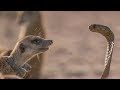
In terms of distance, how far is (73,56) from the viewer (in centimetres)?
931

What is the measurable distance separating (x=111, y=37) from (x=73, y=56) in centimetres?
613

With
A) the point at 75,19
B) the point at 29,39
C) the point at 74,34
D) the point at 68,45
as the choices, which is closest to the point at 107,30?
the point at 29,39

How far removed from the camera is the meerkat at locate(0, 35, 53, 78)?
3893 millimetres

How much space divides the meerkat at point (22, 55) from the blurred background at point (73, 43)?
77.2 inches

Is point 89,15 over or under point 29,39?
over

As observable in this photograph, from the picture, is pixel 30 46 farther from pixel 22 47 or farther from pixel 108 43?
pixel 108 43

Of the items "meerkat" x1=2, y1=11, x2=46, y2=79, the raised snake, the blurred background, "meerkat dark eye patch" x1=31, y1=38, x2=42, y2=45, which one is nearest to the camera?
the raised snake

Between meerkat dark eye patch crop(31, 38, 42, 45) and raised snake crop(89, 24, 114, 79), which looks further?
meerkat dark eye patch crop(31, 38, 42, 45)

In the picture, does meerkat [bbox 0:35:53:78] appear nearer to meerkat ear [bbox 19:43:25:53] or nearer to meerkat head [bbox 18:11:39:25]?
meerkat ear [bbox 19:43:25:53]

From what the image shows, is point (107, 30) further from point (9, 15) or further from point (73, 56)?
point (9, 15)

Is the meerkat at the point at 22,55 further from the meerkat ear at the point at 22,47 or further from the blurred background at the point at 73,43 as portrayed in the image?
the blurred background at the point at 73,43

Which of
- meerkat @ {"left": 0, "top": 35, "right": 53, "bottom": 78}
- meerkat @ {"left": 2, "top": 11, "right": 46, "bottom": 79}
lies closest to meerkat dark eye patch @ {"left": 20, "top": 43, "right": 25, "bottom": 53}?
meerkat @ {"left": 0, "top": 35, "right": 53, "bottom": 78}

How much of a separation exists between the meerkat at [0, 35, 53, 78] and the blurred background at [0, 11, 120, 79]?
6.43 feet

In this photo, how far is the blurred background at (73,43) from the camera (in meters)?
7.80
